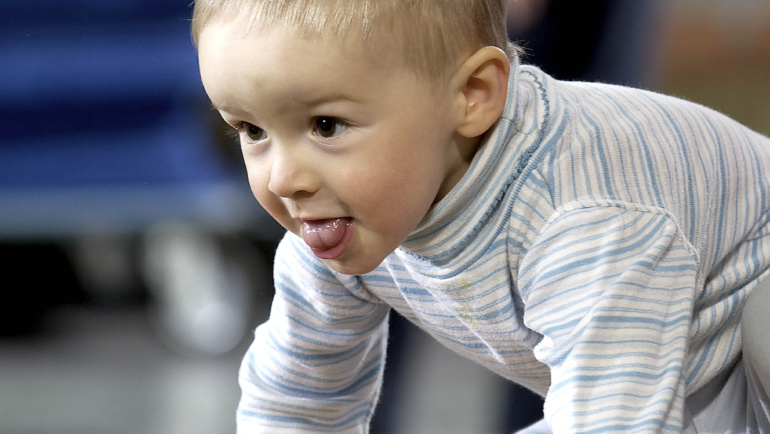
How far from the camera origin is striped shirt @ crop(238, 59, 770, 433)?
42 cm

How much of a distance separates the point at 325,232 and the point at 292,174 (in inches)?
1.2

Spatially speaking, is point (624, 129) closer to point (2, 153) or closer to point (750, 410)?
point (750, 410)

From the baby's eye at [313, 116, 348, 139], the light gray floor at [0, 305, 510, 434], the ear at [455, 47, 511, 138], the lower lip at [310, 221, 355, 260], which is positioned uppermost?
the ear at [455, 47, 511, 138]

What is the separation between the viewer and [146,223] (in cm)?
125

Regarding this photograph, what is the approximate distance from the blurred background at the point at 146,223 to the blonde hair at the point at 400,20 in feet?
1.58

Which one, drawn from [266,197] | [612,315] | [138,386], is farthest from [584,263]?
[138,386]

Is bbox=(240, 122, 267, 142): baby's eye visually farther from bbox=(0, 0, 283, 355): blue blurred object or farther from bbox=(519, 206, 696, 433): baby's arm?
bbox=(0, 0, 283, 355): blue blurred object

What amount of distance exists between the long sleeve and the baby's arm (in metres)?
0.15

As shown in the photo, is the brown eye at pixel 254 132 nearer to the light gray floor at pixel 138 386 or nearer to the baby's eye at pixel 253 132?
the baby's eye at pixel 253 132

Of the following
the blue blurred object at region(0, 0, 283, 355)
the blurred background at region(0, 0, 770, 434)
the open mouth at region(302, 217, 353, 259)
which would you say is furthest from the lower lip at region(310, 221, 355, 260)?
the blue blurred object at region(0, 0, 283, 355)

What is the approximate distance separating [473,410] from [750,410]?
0.53 meters

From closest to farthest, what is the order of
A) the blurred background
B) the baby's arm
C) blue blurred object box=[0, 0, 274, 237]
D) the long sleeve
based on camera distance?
the baby's arm
the long sleeve
the blurred background
blue blurred object box=[0, 0, 274, 237]

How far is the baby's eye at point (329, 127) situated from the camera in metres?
0.44

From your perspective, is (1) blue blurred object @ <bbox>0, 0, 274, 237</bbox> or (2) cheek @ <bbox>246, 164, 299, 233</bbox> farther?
(1) blue blurred object @ <bbox>0, 0, 274, 237</bbox>
